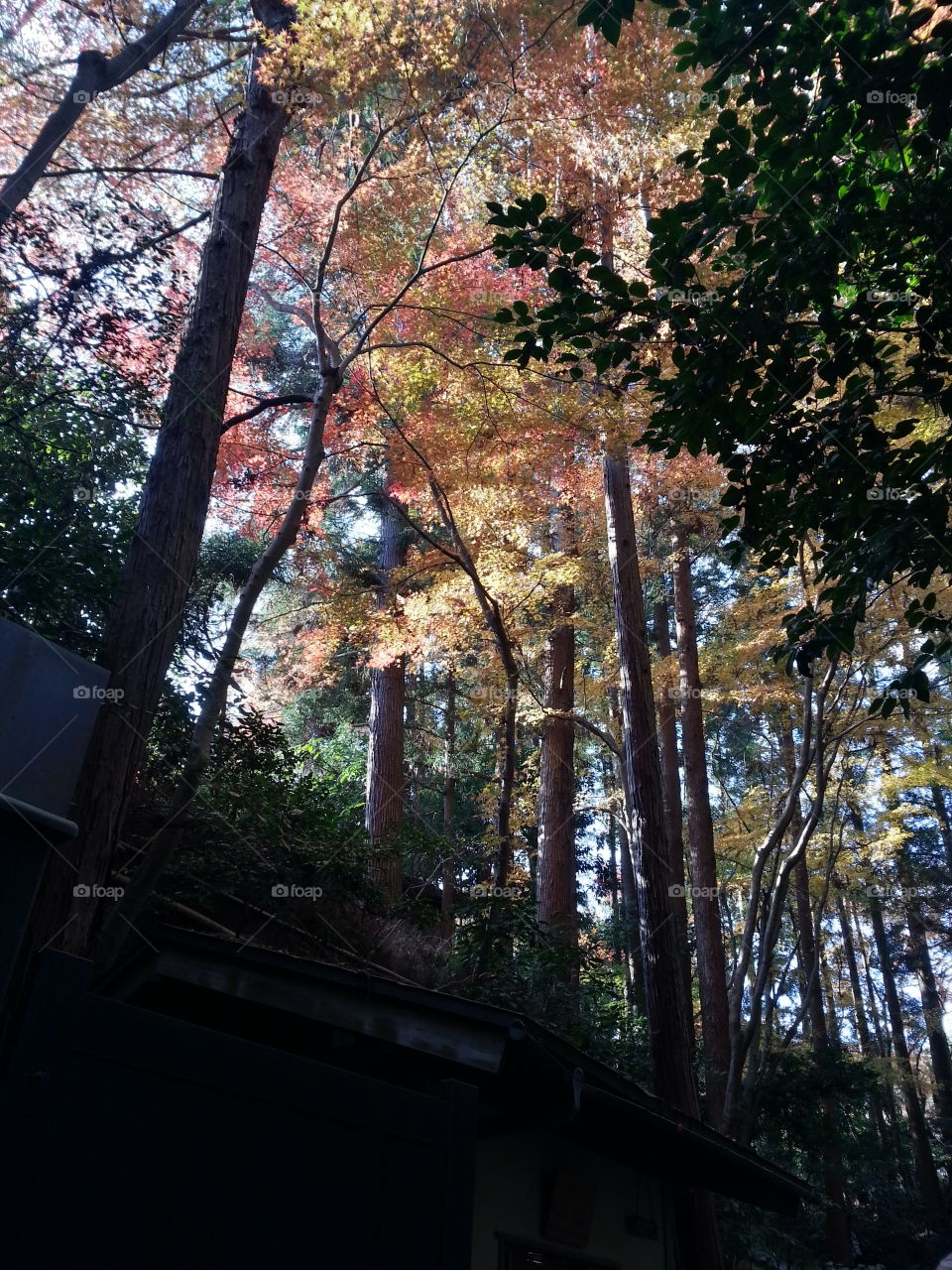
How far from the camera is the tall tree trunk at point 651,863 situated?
6852mm

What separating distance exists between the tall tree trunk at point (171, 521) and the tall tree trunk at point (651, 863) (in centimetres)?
419

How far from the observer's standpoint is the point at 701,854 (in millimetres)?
13867

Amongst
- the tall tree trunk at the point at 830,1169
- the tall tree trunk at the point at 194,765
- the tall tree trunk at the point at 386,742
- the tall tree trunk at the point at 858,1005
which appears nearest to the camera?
the tall tree trunk at the point at 194,765

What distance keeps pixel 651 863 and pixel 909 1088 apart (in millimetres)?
15749

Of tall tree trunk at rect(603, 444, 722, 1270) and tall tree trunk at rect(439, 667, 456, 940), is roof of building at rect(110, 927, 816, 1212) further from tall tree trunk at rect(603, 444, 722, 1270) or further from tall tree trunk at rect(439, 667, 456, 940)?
tall tree trunk at rect(439, 667, 456, 940)

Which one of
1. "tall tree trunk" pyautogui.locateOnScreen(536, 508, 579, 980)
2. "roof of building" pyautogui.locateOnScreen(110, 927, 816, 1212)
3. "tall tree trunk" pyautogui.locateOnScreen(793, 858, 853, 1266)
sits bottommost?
"roof of building" pyautogui.locateOnScreen(110, 927, 816, 1212)

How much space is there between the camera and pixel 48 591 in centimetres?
526

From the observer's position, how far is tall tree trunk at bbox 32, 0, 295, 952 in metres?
4.85

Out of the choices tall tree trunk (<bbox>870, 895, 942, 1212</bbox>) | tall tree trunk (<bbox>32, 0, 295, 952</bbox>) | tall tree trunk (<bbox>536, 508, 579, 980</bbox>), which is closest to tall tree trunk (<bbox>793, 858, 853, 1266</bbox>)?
tall tree trunk (<bbox>870, 895, 942, 1212</bbox>)

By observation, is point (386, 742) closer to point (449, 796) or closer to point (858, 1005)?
point (449, 796)

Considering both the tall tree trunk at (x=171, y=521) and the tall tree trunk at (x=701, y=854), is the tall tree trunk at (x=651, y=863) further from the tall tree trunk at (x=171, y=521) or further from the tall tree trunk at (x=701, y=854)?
the tall tree trunk at (x=701, y=854)

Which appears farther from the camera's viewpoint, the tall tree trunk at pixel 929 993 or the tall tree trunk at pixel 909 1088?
the tall tree trunk at pixel 929 993

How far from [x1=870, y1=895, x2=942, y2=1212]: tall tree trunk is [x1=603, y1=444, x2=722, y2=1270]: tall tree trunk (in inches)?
514

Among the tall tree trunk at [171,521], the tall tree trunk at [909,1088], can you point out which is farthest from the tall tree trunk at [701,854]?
the tall tree trunk at [171,521]
